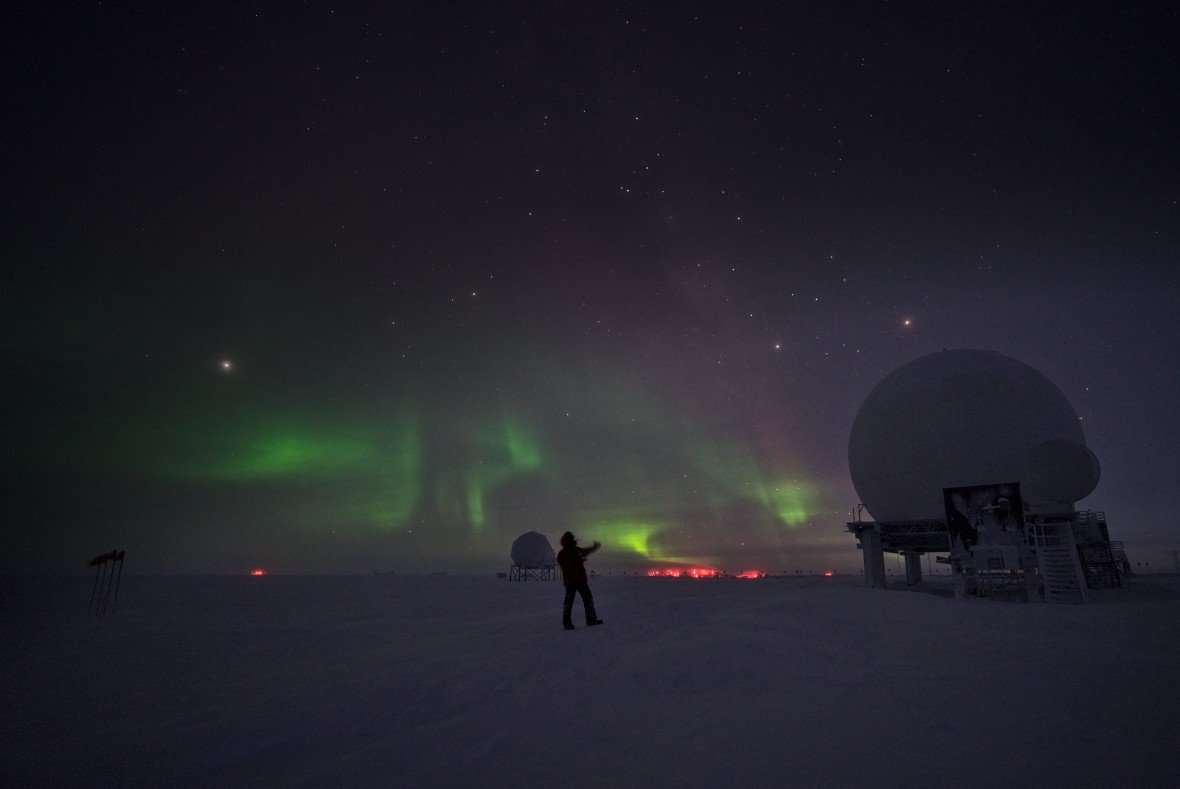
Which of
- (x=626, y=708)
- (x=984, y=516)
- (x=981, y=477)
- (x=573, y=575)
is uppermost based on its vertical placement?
(x=981, y=477)

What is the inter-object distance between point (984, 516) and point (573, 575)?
17.6 meters

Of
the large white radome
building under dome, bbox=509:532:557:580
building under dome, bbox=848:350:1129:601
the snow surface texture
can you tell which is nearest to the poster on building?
building under dome, bbox=848:350:1129:601

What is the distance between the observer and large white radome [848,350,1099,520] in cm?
1964

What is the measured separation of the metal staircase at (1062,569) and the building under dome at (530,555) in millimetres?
43339

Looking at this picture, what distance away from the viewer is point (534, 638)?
8984 mm

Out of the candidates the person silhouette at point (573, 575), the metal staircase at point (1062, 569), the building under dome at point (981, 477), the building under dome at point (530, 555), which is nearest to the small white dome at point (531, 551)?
the building under dome at point (530, 555)

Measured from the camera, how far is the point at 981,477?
21.1 metres

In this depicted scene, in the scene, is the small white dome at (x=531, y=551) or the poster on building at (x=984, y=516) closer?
the poster on building at (x=984, y=516)

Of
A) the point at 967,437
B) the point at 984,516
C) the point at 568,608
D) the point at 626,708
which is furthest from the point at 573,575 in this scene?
the point at 967,437

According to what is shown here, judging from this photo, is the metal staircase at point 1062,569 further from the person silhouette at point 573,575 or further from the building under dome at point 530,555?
the building under dome at point 530,555

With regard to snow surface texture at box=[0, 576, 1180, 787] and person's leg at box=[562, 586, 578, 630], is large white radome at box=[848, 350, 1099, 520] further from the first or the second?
person's leg at box=[562, 586, 578, 630]

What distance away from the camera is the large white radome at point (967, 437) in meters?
19.6

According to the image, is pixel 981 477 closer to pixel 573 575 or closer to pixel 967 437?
pixel 967 437

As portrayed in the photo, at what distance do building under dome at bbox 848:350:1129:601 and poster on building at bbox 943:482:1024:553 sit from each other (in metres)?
0.04
